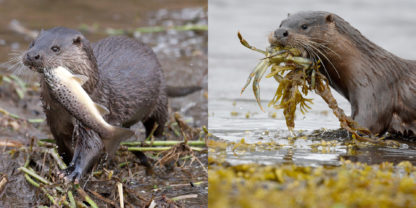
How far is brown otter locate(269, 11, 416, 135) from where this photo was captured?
3.40m

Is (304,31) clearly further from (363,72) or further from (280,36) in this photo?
(363,72)

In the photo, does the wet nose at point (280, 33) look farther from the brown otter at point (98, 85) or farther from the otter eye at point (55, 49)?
the otter eye at point (55, 49)

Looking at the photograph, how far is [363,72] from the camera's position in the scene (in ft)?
11.3

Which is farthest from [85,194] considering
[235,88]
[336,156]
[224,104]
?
[235,88]

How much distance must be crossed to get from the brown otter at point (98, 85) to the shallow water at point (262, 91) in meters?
0.41

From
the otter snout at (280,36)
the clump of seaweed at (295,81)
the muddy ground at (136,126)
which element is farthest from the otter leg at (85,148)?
the otter snout at (280,36)

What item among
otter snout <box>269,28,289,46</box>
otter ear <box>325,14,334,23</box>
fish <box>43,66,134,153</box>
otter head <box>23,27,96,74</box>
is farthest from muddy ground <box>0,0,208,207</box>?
otter ear <box>325,14,334,23</box>

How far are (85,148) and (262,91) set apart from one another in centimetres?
229

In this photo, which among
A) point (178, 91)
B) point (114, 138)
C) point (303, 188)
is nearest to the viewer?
point (303, 188)

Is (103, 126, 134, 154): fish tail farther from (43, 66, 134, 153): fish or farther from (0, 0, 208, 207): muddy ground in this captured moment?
(0, 0, 208, 207): muddy ground

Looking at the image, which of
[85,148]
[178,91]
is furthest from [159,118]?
[85,148]

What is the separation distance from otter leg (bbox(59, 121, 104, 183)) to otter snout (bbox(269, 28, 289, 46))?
39.1 inches

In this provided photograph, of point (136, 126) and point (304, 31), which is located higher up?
point (304, 31)

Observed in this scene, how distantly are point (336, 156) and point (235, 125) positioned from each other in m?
1.00
